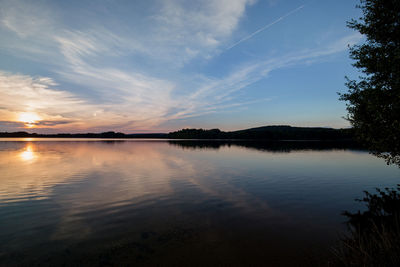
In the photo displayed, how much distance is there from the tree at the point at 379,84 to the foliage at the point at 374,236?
16.0 ft

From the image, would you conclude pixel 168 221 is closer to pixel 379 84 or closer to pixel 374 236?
pixel 374 236

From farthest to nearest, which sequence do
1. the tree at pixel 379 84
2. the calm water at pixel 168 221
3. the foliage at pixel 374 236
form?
the tree at pixel 379 84
the calm water at pixel 168 221
the foliage at pixel 374 236

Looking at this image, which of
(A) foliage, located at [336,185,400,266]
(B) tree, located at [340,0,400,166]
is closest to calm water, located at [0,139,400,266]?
(A) foliage, located at [336,185,400,266]

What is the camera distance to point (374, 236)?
9.93 meters

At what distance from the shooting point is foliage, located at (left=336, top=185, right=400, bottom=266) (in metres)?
6.85

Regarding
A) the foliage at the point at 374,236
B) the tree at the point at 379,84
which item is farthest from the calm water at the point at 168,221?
the tree at the point at 379,84

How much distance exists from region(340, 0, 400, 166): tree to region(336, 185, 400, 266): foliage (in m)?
4.89

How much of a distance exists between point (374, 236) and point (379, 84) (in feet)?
47.6

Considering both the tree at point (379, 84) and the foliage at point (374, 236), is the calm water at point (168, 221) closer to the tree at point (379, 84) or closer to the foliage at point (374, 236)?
the foliage at point (374, 236)

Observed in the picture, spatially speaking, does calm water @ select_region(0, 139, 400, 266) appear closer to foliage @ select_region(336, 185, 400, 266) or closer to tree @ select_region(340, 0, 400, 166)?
foliage @ select_region(336, 185, 400, 266)

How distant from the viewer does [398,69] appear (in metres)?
15.7

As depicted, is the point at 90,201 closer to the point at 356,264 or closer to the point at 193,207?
the point at 193,207

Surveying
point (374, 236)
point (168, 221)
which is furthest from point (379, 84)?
point (168, 221)

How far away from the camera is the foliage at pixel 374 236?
685cm
